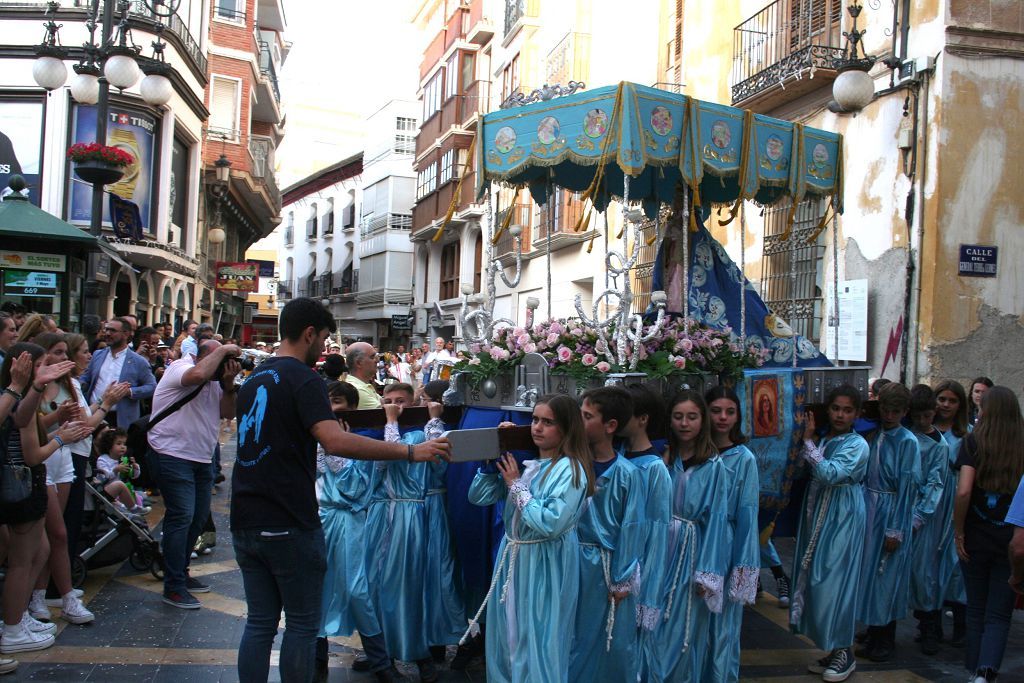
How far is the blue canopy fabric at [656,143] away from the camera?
21.4ft

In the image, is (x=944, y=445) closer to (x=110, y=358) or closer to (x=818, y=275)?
(x=818, y=275)

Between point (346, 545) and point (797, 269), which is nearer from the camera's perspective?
point (346, 545)

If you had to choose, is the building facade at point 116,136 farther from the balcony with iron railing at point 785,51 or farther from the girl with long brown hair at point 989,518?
the girl with long brown hair at point 989,518

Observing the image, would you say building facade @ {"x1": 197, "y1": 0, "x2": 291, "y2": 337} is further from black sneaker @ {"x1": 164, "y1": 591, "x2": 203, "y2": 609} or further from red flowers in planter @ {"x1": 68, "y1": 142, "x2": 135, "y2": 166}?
black sneaker @ {"x1": 164, "y1": 591, "x2": 203, "y2": 609}

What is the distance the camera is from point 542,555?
435 centimetres

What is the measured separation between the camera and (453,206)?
7812 millimetres

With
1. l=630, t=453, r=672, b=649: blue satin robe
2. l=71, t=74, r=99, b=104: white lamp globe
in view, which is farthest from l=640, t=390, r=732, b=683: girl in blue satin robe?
l=71, t=74, r=99, b=104: white lamp globe

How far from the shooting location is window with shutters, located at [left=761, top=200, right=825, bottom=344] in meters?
12.0

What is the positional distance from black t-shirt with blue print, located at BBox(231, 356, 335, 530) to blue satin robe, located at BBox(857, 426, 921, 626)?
388cm

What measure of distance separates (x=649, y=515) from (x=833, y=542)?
173 cm

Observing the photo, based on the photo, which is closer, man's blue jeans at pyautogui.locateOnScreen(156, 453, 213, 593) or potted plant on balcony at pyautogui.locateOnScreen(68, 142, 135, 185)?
man's blue jeans at pyautogui.locateOnScreen(156, 453, 213, 593)

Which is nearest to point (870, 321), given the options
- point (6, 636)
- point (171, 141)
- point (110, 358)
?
point (110, 358)

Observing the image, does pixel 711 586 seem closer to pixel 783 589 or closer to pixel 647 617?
pixel 647 617

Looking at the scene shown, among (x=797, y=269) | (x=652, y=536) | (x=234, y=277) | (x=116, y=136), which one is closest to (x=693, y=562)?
(x=652, y=536)
